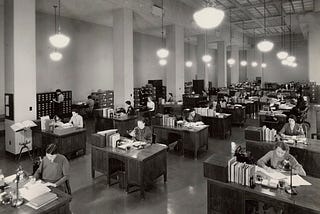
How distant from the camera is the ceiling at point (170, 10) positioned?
11.6 metres

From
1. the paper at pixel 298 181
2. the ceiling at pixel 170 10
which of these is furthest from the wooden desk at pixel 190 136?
the ceiling at pixel 170 10

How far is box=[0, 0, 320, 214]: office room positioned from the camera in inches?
158

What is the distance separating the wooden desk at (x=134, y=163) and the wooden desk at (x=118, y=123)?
374cm

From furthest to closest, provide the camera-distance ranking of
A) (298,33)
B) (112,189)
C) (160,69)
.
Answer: (298,33) → (160,69) → (112,189)

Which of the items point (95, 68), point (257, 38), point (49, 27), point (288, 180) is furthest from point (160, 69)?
point (288, 180)

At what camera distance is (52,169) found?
4480 millimetres

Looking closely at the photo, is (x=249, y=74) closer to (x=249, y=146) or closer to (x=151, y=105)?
(x=151, y=105)

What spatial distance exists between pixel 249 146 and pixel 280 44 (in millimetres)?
25458

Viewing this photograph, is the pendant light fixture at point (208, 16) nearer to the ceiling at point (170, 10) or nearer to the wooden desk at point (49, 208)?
the wooden desk at point (49, 208)

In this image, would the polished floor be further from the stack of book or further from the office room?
the stack of book

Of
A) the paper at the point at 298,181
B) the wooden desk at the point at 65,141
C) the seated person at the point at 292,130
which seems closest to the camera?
the paper at the point at 298,181

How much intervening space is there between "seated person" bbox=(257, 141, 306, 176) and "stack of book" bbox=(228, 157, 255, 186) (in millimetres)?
674

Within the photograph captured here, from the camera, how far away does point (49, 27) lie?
13.1 m

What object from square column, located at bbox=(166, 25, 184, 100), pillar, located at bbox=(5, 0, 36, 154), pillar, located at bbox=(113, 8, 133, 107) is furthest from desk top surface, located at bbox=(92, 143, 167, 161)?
square column, located at bbox=(166, 25, 184, 100)
